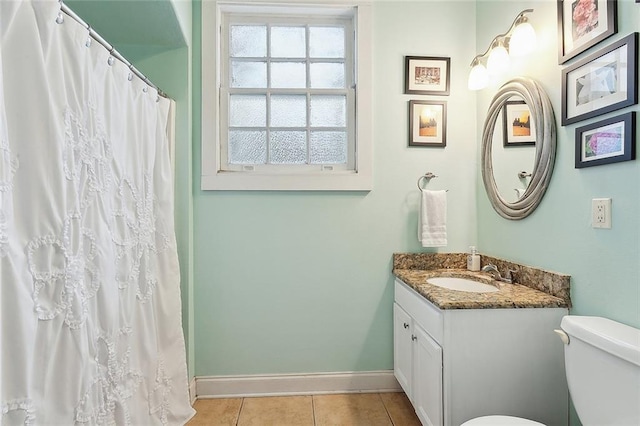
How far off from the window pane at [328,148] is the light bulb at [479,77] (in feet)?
2.63

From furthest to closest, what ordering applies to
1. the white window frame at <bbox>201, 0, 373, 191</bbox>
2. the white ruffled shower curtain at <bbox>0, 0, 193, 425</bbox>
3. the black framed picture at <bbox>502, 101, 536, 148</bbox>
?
the white window frame at <bbox>201, 0, 373, 191</bbox> → the black framed picture at <bbox>502, 101, 536, 148</bbox> → the white ruffled shower curtain at <bbox>0, 0, 193, 425</bbox>

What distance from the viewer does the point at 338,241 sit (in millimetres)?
2131

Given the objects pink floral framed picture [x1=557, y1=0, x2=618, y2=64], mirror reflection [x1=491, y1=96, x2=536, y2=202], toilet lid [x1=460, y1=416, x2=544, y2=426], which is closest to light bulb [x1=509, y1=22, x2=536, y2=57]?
pink floral framed picture [x1=557, y1=0, x2=618, y2=64]

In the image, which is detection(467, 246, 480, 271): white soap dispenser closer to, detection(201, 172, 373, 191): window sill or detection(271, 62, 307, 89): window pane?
detection(201, 172, 373, 191): window sill

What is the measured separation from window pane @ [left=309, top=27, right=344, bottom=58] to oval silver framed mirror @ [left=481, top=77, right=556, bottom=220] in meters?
1.02

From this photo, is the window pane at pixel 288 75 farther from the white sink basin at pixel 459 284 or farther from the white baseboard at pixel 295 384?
the white baseboard at pixel 295 384

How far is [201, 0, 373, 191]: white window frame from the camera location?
2049 millimetres

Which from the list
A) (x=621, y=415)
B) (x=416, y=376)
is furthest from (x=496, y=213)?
(x=621, y=415)

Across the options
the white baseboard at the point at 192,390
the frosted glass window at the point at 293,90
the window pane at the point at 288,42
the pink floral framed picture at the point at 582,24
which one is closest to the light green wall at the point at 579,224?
the pink floral framed picture at the point at 582,24

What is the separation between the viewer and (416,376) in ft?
5.56

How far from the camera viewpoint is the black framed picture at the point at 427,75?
214 cm

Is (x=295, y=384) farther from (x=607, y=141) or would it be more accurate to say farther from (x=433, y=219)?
(x=607, y=141)

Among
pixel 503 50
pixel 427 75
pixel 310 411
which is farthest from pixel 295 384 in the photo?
pixel 503 50

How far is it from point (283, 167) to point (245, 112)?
0.43 meters
